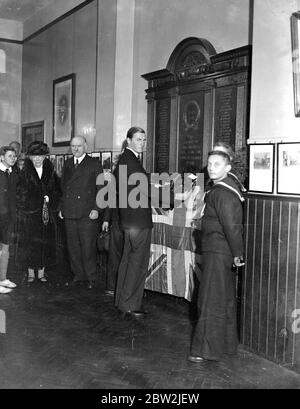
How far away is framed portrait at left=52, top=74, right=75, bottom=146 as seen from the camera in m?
8.52

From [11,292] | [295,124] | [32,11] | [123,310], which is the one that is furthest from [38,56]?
[295,124]

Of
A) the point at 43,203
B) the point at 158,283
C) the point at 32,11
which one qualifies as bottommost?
the point at 158,283

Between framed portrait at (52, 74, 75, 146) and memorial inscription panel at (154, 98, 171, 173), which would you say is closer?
memorial inscription panel at (154, 98, 171, 173)

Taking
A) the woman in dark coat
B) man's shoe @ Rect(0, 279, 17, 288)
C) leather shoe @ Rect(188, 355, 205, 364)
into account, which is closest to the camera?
leather shoe @ Rect(188, 355, 205, 364)

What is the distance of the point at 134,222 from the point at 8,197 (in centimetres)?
168

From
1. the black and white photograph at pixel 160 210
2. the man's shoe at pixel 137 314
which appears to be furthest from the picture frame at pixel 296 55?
the man's shoe at pixel 137 314

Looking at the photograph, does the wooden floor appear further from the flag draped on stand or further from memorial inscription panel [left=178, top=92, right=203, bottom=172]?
memorial inscription panel [left=178, top=92, right=203, bottom=172]

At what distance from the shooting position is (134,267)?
4.63 metres

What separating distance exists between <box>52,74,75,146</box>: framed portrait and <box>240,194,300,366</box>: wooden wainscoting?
17.8 feet

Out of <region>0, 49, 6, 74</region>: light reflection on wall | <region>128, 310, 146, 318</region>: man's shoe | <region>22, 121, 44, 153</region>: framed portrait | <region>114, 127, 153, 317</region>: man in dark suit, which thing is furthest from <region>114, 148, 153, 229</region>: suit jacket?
<region>0, 49, 6, 74</region>: light reflection on wall

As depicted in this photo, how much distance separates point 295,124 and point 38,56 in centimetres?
749

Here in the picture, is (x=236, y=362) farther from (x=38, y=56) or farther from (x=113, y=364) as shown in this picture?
(x=38, y=56)

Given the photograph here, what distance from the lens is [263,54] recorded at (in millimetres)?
3760

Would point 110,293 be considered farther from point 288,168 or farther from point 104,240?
point 288,168
